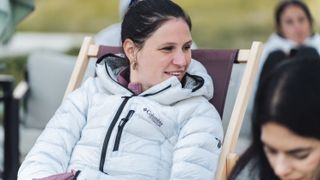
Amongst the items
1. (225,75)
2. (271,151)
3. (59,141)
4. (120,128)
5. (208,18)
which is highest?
(271,151)

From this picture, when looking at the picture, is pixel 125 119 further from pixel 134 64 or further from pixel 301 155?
pixel 301 155

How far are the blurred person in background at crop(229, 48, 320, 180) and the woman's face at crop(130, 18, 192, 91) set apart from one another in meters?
0.93

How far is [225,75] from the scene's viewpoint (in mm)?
3424

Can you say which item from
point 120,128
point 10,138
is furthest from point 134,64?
point 10,138

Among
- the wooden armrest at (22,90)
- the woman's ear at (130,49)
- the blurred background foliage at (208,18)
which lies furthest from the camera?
the blurred background foliage at (208,18)

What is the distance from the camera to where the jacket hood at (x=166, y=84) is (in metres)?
3.16

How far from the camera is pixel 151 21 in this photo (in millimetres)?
3236

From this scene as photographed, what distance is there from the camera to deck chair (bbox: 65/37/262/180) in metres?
3.11

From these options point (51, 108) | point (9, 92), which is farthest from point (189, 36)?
point (51, 108)

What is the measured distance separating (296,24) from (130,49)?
2.78m

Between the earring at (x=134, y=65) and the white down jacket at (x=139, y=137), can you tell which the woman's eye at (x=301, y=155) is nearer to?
the white down jacket at (x=139, y=137)

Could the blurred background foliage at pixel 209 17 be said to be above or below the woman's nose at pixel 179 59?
below

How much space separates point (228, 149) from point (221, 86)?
1.20ft

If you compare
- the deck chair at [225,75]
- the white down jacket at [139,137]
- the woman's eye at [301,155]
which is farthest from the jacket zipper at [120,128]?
the woman's eye at [301,155]
